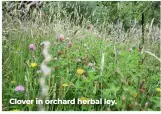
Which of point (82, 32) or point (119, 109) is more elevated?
point (82, 32)

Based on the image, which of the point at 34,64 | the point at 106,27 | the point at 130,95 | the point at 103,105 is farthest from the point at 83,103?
the point at 106,27

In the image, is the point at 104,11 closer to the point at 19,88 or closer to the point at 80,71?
the point at 80,71

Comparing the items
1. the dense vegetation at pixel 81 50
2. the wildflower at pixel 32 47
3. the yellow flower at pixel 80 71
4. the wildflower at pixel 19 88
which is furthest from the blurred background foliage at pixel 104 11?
the wildflower at pixel 19 88

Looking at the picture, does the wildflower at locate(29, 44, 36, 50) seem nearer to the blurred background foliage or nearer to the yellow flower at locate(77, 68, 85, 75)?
the blurred background foliage

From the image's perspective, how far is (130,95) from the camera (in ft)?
5.51

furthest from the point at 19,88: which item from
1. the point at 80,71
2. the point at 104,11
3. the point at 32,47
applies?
the point at 104,11

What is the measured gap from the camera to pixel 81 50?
196cm

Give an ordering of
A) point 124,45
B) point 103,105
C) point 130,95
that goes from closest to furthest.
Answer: point 130,95 < point 103,105 < point 124,45

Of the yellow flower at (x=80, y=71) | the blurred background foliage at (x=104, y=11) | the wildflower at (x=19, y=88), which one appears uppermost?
the blurred background foliage at (x=104, y=11)

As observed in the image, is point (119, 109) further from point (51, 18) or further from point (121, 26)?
point (51, 18)

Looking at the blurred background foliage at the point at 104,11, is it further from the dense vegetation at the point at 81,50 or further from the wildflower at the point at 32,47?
the wildflower at the point at 32,47

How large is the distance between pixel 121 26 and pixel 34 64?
658 mm

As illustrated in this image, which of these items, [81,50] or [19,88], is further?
[81,50]

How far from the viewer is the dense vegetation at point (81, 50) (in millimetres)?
1795
